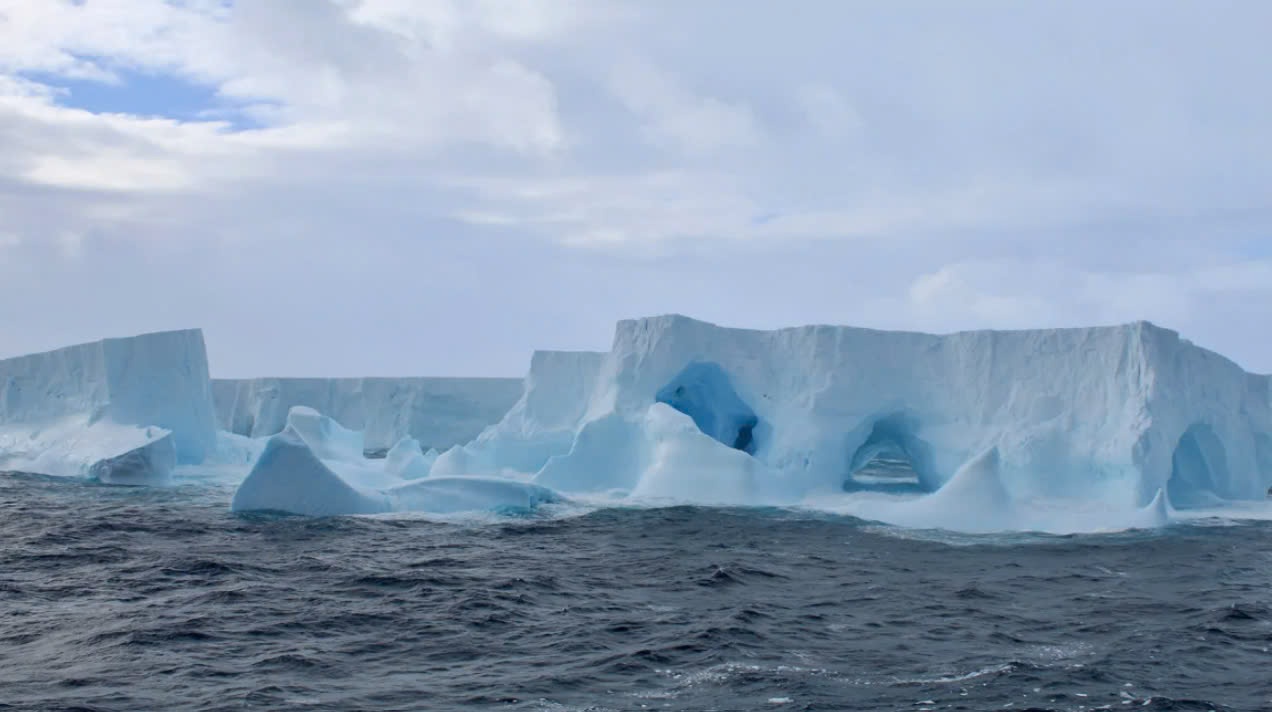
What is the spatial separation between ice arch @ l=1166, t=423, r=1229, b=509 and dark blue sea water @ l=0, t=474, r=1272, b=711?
3612 mm

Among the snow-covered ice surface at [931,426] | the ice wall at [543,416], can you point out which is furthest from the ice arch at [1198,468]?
the ice wall at [543,416]

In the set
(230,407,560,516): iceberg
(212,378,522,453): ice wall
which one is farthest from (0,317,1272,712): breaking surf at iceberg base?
(212,378,522,453): ice wall

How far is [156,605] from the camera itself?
8.37m

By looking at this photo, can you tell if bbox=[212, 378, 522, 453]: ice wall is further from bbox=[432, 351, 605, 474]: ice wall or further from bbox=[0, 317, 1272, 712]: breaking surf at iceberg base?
bbox=[432, 351, 605, 474]: ice wall

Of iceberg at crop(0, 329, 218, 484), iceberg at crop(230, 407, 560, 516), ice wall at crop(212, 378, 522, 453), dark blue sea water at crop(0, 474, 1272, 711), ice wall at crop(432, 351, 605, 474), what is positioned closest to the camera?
dark blue sea water at crop(0, 474, 1272, 711)

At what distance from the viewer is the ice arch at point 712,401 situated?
766 inches

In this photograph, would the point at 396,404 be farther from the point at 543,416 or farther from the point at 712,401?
the point at 712,401

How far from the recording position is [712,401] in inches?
808

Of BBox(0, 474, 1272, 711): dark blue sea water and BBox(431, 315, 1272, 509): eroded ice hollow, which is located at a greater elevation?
BBox(431, 315, 1272, 509): eroded ice hollow

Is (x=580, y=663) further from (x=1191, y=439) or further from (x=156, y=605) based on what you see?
(x=1191, y=439)

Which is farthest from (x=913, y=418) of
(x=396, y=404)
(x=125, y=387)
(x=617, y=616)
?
(x=396, y=404)

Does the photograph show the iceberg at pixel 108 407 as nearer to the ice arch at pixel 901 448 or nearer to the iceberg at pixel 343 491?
the iceberg at pixel 343 491

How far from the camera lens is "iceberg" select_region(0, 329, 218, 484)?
18.7 meters

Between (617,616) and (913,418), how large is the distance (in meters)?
10.4
